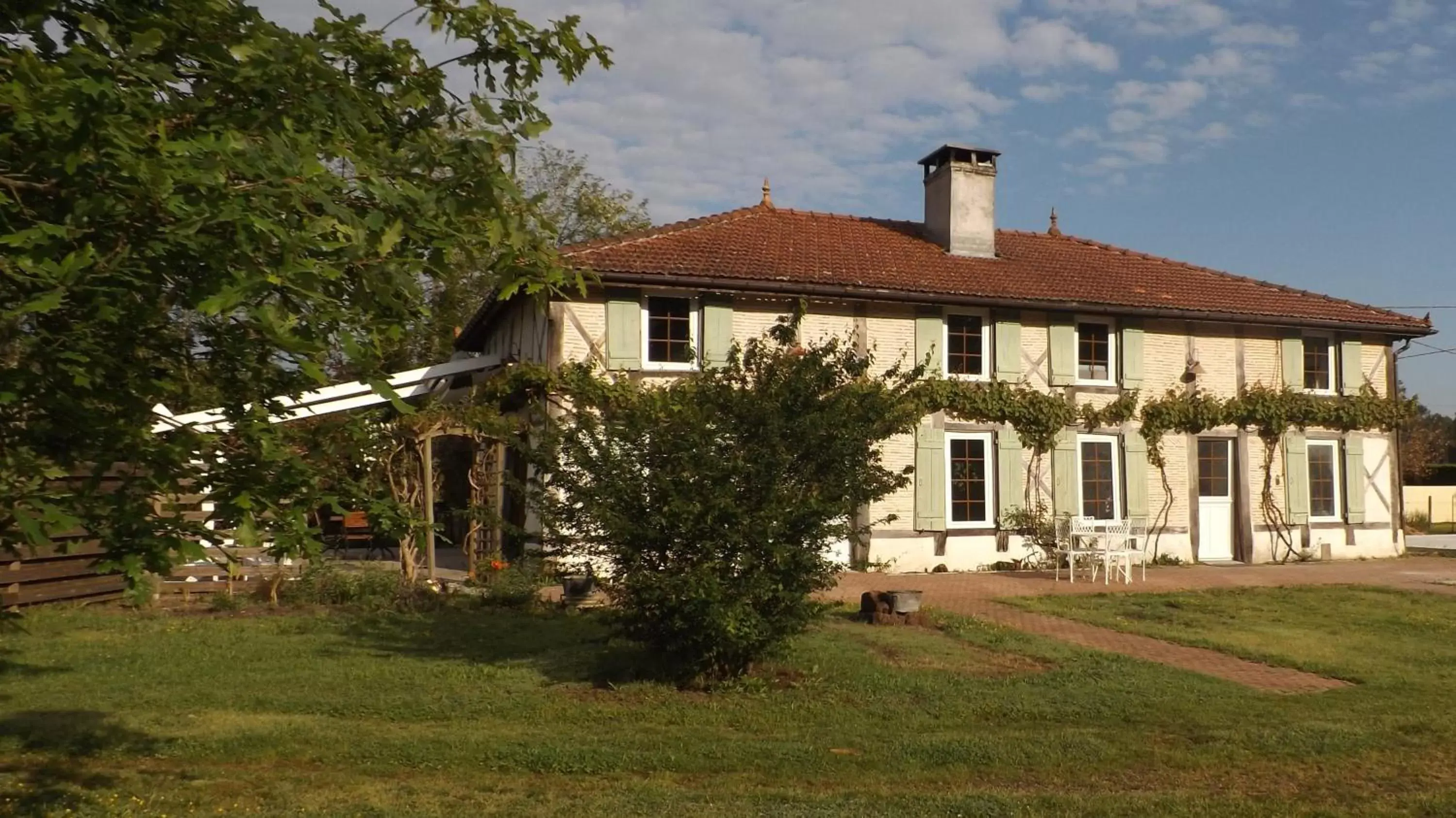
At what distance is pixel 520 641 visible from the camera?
9.40 m

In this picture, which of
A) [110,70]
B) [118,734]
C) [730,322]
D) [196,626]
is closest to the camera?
[110,70]

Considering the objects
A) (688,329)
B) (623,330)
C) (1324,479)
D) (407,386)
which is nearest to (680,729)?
(623,330)

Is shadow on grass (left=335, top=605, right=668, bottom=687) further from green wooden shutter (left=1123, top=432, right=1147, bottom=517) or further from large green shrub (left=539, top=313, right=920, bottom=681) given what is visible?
green wooden shutter (left=1123, top=432, right=1147, bottom=517)

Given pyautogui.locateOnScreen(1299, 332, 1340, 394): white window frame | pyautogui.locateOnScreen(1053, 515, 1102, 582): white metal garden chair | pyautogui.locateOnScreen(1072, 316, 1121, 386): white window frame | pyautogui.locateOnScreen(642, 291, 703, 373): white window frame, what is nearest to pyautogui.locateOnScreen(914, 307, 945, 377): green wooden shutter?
pyautogui.locateOnScreen(1072, 316, 1121, 386): white window frame

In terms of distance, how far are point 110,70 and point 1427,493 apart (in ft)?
122

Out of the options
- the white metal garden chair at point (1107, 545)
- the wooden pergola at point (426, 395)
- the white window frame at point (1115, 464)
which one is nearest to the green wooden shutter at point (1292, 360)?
the white window frame at point (1115, 464)

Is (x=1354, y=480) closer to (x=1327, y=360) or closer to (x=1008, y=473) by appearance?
(x=1327, y=360)

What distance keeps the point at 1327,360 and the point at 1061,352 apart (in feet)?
17.8

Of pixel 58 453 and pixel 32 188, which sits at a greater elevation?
pixel 32 188

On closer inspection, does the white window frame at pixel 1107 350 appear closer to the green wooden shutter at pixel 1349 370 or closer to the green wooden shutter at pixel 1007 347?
the green wooden shutter at pixel 1007 347

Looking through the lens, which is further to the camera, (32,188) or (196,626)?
(196,626)

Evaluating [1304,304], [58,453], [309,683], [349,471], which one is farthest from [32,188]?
[1304,304]

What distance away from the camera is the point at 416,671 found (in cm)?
809

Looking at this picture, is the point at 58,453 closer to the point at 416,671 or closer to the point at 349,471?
the point at 349,471
